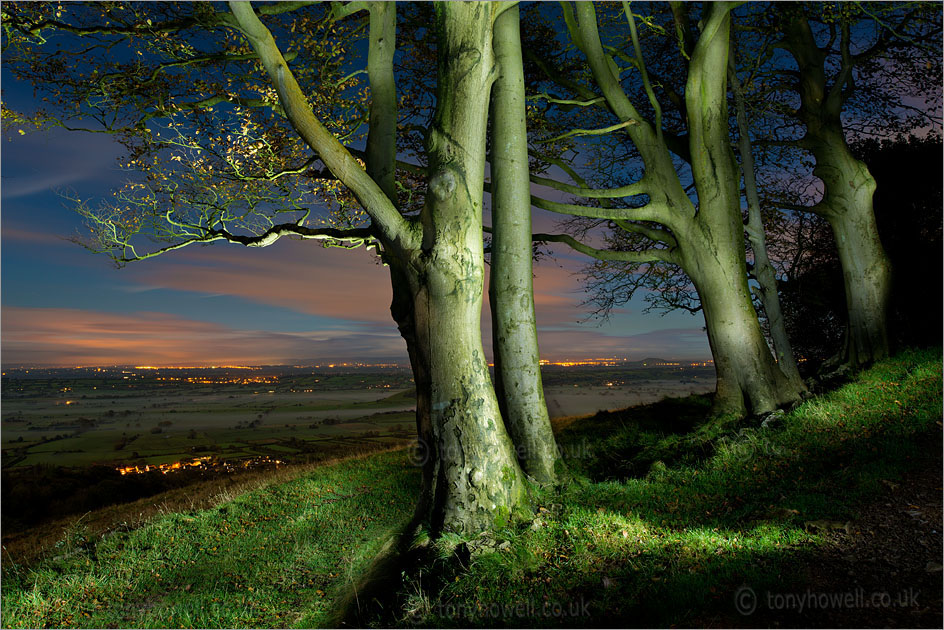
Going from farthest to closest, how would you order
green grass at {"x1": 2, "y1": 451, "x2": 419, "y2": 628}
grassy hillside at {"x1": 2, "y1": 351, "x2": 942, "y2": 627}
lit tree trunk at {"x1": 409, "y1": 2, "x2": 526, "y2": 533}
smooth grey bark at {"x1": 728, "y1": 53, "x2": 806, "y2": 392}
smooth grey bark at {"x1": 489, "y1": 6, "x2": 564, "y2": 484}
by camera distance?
smooth grey bark at {"x1": 728, "y1": 53, "x2": 806, "y2": 392} < smooth grey bark at {"x1": 489, "y1": 6, "x2": 564, "y2": 484} < lit tree trunk at {"x1": 409, "y1": 2, "x2": 526, "y2": 533} < green grass at {"x1": 2, "y1": 451, "x2": 419, "y2": 628} < grassy hillside at {"x1": 2, "y1": 351, "x2": 942, "y2": 627}

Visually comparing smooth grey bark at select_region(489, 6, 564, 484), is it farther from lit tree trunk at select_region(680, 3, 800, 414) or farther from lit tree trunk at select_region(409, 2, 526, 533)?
lit tree trunk at select_region(680, 3, 800, 414)

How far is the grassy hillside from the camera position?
3842 millimetres

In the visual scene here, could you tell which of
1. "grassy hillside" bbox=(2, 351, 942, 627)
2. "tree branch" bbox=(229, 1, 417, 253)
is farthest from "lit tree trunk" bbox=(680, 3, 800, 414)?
"tree branch" bbox=(229, 1, 417, 253)

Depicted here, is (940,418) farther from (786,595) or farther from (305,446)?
(305,446)

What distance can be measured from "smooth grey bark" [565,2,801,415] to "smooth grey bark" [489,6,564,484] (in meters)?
3.00

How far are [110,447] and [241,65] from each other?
150 ft

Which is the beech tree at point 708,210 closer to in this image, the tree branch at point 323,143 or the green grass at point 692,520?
the green grass at point 692,520

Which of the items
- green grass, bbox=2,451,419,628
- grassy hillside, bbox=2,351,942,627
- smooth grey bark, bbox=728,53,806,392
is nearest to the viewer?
grassy hillside, bbox=2,351,942,627

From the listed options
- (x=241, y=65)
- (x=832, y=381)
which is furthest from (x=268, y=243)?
(x=832, y=381)

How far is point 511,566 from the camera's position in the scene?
4.24 m

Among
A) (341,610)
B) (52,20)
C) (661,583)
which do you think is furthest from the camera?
(52,20)

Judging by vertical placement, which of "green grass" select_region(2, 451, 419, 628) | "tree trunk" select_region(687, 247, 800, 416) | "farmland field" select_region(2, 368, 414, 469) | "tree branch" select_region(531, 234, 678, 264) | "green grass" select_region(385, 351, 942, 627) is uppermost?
"tree branch" select_region(531, 234, 678, 264)

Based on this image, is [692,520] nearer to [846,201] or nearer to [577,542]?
[577,542]

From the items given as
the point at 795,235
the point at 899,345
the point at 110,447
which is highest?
the point at 795,235
